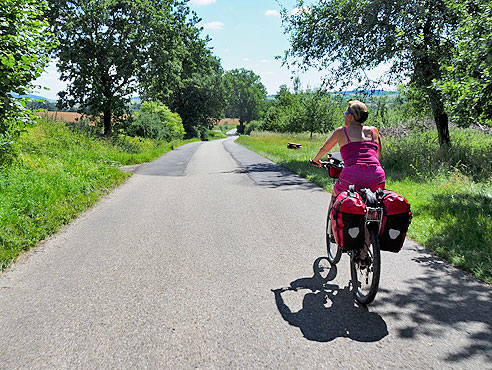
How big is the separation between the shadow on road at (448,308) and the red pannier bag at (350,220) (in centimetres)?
75

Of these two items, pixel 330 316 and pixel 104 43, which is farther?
pixel 104 43

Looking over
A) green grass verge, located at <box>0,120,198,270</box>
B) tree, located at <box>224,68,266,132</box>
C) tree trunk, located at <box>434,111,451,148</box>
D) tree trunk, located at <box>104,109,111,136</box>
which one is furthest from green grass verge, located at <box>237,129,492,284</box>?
tree, located at <box>224,68,266,132</box>

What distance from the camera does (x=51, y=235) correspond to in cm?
582

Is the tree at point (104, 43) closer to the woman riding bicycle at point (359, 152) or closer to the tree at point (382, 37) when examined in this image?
the tree at point (382, 37)

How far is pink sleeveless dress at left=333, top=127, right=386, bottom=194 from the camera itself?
366cm

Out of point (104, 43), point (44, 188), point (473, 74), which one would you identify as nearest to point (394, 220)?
point (473, 74)

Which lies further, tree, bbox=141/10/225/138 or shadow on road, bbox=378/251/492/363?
tree, bbox=141/10/225/138

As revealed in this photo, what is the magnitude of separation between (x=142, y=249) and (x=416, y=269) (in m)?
3.69

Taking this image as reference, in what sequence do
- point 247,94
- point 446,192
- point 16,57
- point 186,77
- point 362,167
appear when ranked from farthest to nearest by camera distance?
point 247,94 < point 186,77 < point 446,192 < point 16,57 < point 362,167

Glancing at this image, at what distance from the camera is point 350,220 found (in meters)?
3.28

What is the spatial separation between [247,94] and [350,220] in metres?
138

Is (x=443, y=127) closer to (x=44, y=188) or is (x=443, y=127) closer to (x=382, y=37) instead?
(x=382, y=37)

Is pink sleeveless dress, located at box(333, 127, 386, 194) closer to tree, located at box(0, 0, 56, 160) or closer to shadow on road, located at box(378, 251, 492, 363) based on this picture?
shadow on road, located at box(378, 251, 492, 363)

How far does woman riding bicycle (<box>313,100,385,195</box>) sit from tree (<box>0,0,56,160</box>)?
18.8 ft
